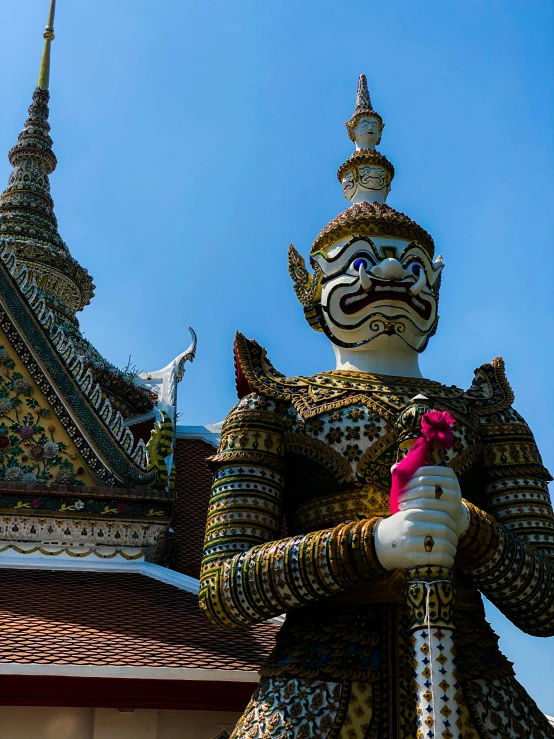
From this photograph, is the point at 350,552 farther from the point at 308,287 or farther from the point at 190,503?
the point at 190,503

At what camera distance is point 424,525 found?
8.66 ft

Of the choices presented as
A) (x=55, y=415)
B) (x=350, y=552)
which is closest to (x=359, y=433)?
(x=350, y=552)

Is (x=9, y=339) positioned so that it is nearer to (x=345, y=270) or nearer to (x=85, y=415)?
(x=85, y=415)

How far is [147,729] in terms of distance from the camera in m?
4.15

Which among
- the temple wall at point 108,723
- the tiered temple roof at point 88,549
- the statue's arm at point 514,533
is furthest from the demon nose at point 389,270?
the temple wall at point 108,723

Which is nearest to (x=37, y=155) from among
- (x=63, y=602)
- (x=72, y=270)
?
(x=72, y=270)

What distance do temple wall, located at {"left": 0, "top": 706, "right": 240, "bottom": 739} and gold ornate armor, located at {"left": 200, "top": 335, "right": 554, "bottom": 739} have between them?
1.31 m

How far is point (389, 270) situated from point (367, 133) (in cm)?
134

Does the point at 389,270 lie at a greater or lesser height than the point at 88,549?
greater

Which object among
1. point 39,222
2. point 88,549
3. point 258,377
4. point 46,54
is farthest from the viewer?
point 46,54

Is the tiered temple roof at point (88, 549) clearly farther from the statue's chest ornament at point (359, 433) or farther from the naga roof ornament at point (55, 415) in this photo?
the statue's chest ornament at point (359, 433)

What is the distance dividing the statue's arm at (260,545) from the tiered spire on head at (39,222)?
7.60 m

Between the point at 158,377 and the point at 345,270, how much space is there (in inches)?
329

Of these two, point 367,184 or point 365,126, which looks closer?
point 367,184
